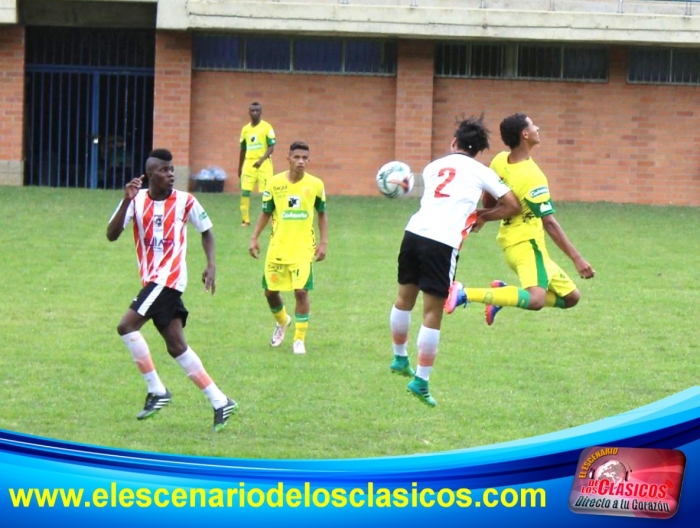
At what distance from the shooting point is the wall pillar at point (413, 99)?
1128 inches

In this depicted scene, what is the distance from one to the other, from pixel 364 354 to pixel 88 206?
14114 mm

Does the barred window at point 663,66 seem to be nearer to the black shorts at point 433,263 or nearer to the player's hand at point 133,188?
the black shorts at point 433,263

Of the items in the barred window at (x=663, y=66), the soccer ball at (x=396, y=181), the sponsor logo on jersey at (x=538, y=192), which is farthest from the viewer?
the barred window at (x=663, y=66)

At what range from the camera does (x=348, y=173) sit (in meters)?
28.9

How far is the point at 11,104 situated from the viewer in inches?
1111

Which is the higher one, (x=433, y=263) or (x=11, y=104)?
(x=11, y=104)

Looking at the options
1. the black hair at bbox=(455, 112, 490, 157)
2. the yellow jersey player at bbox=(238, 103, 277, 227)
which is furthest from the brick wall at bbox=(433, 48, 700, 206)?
the black hair at bbox=(455, 112, 490, 157)

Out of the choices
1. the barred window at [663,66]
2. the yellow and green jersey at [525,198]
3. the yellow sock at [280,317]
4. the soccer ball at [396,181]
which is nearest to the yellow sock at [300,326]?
the yellow sock at [280,317]

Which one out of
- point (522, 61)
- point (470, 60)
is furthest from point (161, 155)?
point (522, 61)

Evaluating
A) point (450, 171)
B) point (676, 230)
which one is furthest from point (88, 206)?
point (450, 171)

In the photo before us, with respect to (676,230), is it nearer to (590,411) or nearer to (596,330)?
(596,330)

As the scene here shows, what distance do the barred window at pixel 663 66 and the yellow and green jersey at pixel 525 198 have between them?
2094 cm

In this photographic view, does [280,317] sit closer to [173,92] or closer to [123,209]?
[123,209]

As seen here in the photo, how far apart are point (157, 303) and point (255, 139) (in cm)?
1433
